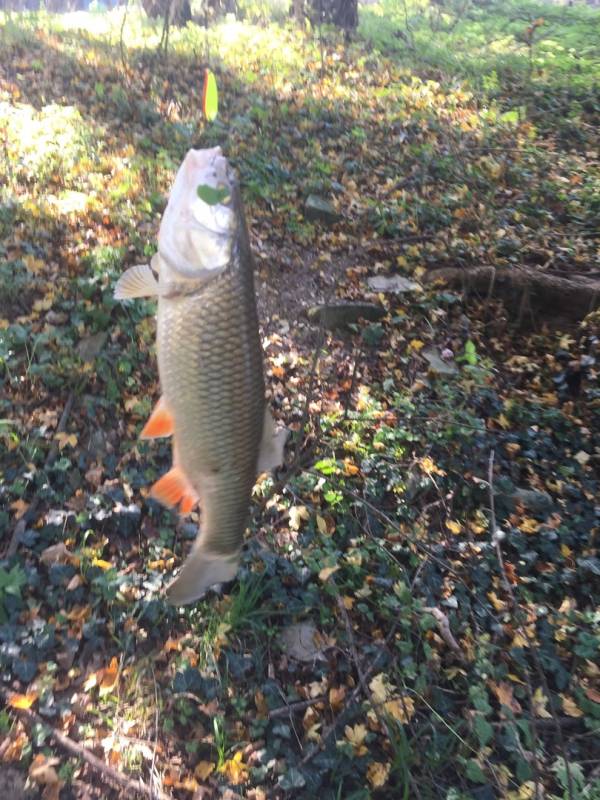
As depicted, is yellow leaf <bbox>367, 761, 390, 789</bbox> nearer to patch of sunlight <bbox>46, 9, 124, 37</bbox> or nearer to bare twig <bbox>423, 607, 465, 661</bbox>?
bare twig <bbox>423, 607, 465, 661</bbox>

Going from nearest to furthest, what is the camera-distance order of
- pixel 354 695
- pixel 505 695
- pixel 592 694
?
1. pixel 354 695
2. pixel 505 695
3. pixel 592 694

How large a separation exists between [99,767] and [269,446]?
2.35m

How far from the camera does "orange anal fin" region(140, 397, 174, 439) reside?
64.7 inches

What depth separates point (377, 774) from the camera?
334 centimetres

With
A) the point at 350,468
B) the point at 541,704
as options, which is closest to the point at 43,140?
the point at 350,468

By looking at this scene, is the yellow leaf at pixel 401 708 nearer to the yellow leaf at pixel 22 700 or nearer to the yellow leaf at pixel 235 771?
the yellow leaf at pixel 235 771

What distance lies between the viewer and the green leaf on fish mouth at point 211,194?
1.41m

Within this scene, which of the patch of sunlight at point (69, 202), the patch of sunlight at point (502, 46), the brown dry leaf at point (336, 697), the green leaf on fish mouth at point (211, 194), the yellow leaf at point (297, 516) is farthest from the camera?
the patch of sunlight at point (502, 46)

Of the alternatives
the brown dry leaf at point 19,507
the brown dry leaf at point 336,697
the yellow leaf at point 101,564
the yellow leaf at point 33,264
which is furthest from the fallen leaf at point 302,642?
the yellow leaf at point 33,264

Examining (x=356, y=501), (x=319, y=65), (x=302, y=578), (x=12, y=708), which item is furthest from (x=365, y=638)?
(x=319, y=65)

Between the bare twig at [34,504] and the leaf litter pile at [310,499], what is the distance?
0.02 metres

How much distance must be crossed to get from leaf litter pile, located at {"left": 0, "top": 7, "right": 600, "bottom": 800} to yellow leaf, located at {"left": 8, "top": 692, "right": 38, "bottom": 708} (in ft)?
0.06

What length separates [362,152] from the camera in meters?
8.84

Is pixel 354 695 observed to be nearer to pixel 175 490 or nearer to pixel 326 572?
pixel 326 572
